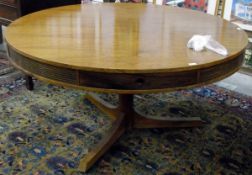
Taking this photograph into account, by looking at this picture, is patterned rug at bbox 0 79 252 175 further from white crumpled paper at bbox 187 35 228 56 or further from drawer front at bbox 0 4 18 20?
white crumpled paper at bbox 187 35 228 56

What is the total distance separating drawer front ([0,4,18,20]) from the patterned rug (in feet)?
1.59

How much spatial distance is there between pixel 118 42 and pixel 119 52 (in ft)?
0.41

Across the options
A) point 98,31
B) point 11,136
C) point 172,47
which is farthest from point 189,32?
point 11,136

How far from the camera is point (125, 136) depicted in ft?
6.33

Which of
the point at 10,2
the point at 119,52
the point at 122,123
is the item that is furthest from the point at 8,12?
the point at 119,52

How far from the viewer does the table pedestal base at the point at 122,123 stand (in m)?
1.69

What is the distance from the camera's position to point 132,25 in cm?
169

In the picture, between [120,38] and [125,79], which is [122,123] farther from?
[125,79]

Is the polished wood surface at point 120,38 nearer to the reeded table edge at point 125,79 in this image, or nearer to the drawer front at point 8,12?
the reeded table edge at point 125,79

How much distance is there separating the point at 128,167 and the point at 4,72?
4.85ft

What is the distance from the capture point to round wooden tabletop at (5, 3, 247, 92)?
1.21 meters

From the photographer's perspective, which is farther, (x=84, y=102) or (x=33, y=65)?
(x=84, y=102)

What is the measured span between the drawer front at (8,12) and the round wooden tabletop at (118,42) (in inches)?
20.6

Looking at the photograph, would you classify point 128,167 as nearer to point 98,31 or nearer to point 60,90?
point 98,31
